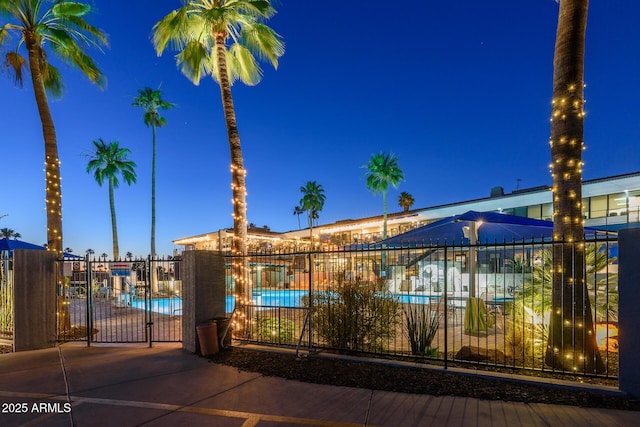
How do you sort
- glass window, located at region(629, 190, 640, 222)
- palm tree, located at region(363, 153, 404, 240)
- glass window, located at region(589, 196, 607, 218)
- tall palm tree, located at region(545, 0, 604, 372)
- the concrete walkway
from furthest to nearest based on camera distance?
1. palm tree, located at region(363, 153, 404, 240)
2. glass window, located at region(589, 196, 607, 218)
3. glass window, located at region(629, 190, 640, 222)
4. tall palm tree, located at region(545, 0, 604, 372)
5. the concrete walkway

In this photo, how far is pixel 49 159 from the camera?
10.3 metres

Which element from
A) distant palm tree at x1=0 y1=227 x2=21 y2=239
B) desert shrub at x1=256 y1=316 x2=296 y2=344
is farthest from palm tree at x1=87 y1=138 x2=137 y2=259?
distant palm tree at x1=0 y1=227 x2=21 y2=239

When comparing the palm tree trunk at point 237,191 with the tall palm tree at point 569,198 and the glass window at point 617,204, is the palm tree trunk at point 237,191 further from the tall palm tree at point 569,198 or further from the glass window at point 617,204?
the glass window at point 617,204

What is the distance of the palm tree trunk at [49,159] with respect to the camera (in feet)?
33.3

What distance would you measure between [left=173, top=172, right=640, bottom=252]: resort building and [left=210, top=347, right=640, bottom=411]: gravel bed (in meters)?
11.1

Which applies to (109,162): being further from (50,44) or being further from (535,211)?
(535,211)

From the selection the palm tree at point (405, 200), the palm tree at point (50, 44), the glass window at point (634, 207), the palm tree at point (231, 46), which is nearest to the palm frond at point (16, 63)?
the palm tree at point (50, 44)

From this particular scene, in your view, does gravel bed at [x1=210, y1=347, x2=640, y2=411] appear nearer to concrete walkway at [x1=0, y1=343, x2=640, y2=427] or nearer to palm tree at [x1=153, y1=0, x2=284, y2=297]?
concrete walkway at [x1=0, y1=343, x2=640, y2=427]

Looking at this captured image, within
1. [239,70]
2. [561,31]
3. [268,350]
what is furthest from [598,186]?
[268,350]

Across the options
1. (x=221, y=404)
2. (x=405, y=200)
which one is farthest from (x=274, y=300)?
(x=405, y=200)

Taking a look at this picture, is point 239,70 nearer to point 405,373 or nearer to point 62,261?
point 62,261

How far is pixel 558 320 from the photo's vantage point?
5.91 metres

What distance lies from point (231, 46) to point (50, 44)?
521 centimetres

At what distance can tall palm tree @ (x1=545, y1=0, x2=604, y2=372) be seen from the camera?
18.7 feet
